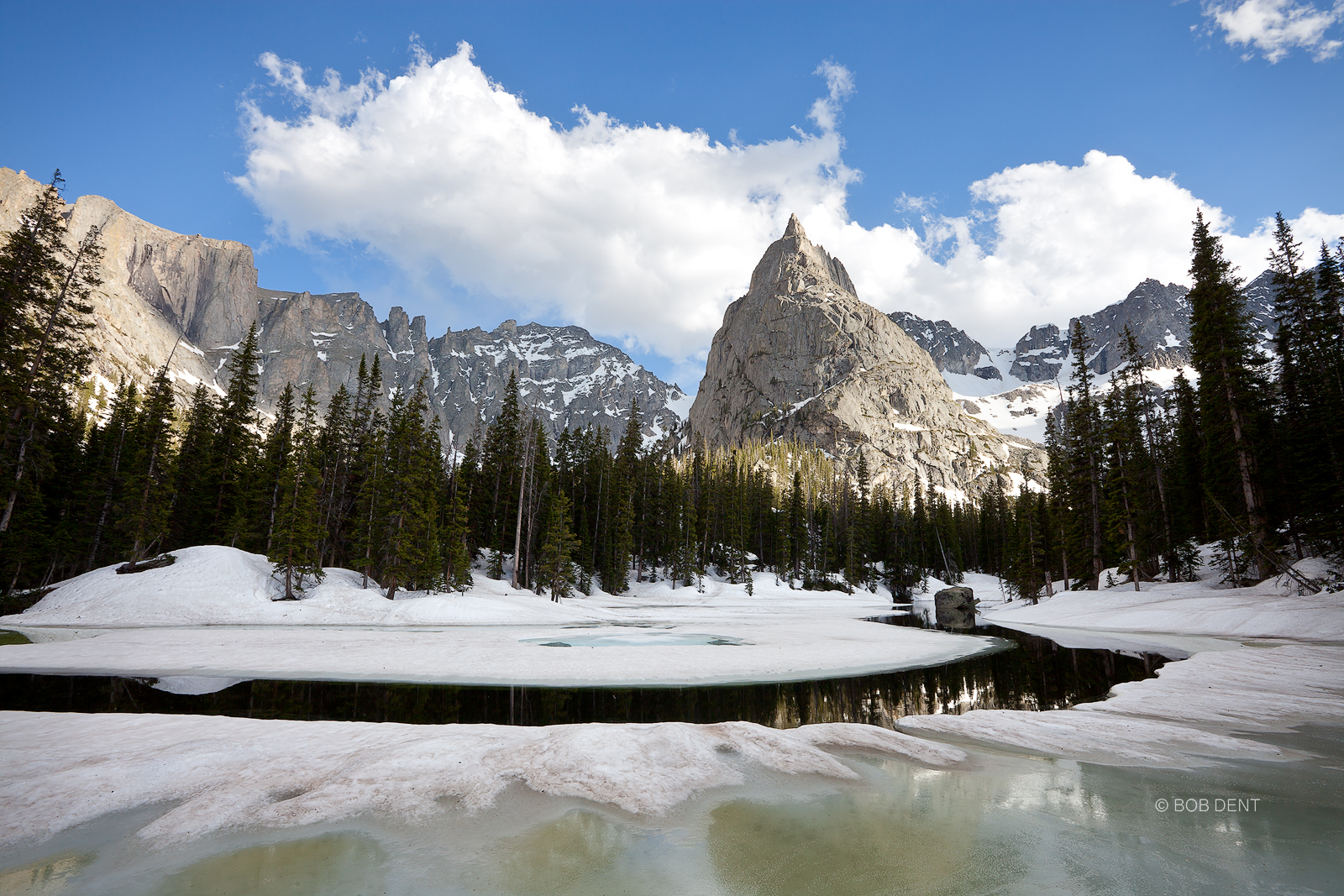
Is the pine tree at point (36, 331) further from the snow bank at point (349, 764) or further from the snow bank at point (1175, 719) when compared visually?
the snow bank at point (1175, 719)

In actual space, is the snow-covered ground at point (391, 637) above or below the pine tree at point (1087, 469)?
below

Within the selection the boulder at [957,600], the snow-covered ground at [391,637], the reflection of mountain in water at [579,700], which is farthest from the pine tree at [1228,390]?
the reflection of mountain in water at [579,700]

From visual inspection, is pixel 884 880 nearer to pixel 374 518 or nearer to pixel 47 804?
pixel 47 804

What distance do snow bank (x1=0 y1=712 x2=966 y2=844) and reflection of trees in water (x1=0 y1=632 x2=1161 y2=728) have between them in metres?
1.75

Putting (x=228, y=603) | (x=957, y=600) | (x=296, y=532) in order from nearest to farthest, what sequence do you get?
(x=228, y=603), (x=296, y=532), (x=957, y=600)

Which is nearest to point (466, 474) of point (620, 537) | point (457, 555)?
point (620, 537)

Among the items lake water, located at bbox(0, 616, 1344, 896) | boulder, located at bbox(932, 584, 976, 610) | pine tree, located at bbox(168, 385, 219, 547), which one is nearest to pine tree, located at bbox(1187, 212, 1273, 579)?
boulder, located at bbox(932, 584, 976, 610)

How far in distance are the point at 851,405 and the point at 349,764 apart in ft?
576

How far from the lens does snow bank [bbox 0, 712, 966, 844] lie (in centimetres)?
504

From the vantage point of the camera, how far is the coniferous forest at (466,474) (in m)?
23.4

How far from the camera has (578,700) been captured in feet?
37.2

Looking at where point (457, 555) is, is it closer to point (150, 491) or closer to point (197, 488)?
point (150, 491)

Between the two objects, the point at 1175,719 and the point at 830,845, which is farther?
the point at 1175,719

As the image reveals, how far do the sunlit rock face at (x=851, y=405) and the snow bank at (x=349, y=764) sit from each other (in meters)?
159
